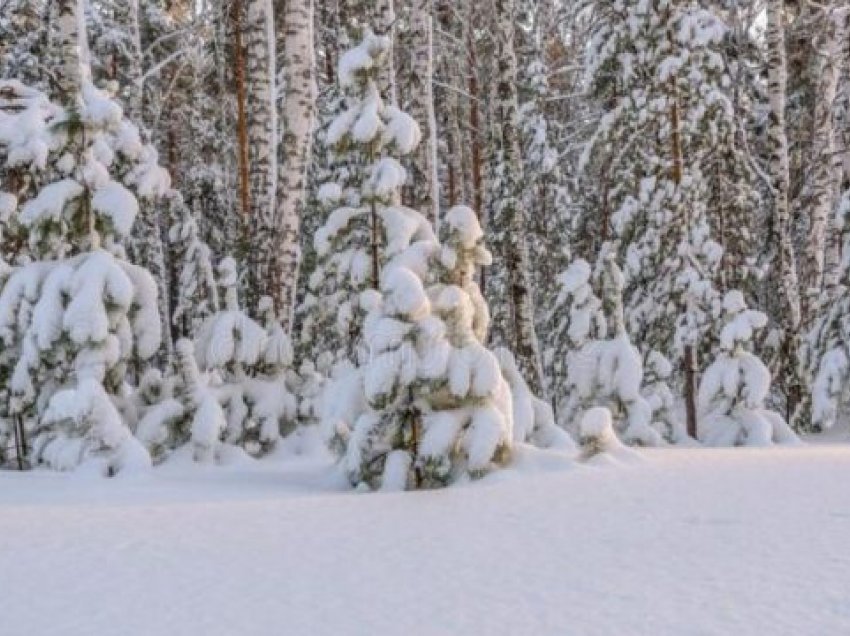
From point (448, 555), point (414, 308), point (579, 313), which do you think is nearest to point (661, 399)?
point (579, 313)

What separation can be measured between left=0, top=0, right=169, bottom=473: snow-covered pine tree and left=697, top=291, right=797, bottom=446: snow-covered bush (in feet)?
22.6

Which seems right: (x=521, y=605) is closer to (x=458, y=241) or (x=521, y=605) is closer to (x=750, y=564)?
(x=750, y=564)

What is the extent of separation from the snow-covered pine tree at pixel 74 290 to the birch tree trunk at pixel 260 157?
6.53 ft

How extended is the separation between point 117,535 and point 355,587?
195 cm

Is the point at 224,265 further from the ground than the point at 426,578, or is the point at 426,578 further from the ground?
the point at 224,265

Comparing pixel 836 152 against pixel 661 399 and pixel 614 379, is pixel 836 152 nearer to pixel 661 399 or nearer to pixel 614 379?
pixel 661 399

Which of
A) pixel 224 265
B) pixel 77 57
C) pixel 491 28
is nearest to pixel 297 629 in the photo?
pixel 224 265

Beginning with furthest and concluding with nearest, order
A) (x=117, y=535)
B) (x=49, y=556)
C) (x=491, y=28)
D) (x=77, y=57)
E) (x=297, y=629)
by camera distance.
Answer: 1. (x=491, y=28)
2. (x=77, y=57)
3. (x=117, y=535)
4. (x=49, y=556)
5. (x=297, y=629)

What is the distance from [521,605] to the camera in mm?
4203

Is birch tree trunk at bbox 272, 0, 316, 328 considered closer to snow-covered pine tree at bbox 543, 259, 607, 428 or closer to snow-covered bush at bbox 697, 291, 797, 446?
snow-covered pine tree at bbox 543, 259, 607, 428

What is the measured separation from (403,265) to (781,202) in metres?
8.11

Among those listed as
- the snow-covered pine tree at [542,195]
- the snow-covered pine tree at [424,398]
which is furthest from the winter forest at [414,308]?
the snow-covered pine tree at [542,195]

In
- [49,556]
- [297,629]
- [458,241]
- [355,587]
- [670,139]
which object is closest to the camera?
[297,629]

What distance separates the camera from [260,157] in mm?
11977
